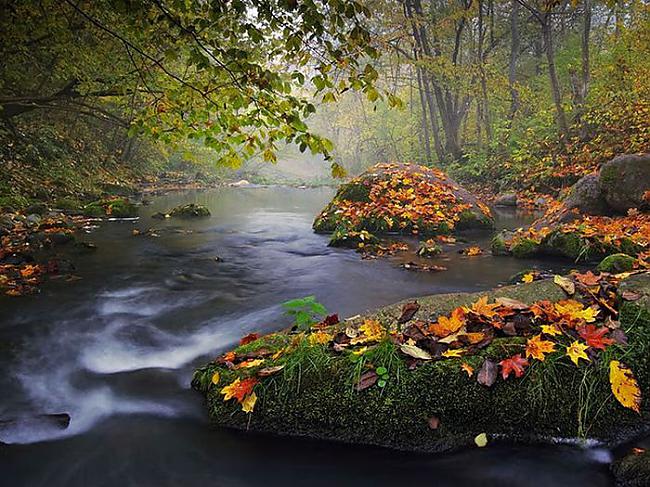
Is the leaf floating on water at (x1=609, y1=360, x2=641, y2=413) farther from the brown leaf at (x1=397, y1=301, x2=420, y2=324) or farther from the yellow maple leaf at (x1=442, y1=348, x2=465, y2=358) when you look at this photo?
the brown leaf at (x1=397, y1=301, x2=420, y2=324)

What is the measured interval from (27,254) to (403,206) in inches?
325

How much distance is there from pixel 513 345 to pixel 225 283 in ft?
17.2

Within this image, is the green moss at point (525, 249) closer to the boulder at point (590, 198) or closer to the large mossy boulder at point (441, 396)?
the boulder at point (590, 198)

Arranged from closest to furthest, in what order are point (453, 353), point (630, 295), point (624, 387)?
point (624, 387) → point (453, 353) → point (630, 295)

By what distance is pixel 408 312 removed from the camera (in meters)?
3.54

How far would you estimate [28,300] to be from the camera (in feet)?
19.3

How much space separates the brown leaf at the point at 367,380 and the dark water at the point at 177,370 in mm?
392

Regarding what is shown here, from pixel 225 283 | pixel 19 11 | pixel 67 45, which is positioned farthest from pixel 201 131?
pixel 67 45

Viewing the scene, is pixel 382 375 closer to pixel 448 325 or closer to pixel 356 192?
pixel 448 325

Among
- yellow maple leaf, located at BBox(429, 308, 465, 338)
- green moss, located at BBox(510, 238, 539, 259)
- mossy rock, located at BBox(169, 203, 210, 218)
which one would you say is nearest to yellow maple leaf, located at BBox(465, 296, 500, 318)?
yellow maple leaf, located at BBox(429, 308, 465, 338)

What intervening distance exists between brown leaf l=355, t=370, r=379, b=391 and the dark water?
39cm

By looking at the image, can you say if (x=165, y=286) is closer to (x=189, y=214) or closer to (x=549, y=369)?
(x=549, y=369)

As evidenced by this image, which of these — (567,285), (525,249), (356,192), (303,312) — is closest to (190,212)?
(356,192)

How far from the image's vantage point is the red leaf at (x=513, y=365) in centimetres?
270
